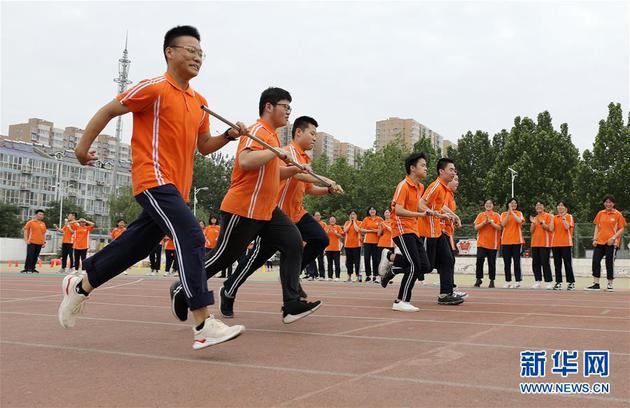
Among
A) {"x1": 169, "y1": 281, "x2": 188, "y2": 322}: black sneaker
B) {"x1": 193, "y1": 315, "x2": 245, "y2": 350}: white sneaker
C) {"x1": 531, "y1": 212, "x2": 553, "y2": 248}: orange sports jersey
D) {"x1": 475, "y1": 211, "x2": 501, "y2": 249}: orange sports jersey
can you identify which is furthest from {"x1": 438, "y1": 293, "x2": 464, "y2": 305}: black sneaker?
{"x1": 531, "y1": 212, "x2": 553, "y2": 248}: orange sports jersey

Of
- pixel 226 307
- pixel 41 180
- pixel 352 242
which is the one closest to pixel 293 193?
pixel 226 307

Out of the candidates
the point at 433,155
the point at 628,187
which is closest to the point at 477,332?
the point at 628,187

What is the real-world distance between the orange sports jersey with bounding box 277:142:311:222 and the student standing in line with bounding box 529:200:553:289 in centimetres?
807

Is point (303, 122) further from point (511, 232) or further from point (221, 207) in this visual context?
point (511, 232)

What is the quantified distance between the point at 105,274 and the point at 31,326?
5.42ft

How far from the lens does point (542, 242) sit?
13.6 metres

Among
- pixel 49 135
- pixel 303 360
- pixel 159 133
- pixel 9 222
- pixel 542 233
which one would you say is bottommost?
pixel 303 360

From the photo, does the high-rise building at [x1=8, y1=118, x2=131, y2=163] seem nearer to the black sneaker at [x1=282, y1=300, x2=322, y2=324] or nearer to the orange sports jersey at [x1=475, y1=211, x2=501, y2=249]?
the orange sports jersey at [x1=475, y1=211, x2=501, y2=249]

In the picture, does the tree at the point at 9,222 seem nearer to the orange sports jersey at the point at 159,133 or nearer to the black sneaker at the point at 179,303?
the black sneaker at the point at 179,303

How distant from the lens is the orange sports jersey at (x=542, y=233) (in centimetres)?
1346

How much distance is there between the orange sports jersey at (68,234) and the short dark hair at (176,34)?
1658 cm

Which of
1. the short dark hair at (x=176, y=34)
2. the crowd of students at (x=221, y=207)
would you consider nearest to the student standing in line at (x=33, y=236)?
the crowd of students at (x=221, y=207)

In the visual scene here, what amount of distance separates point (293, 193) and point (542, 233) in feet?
28.7

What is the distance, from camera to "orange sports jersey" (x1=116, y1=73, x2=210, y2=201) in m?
3.96
